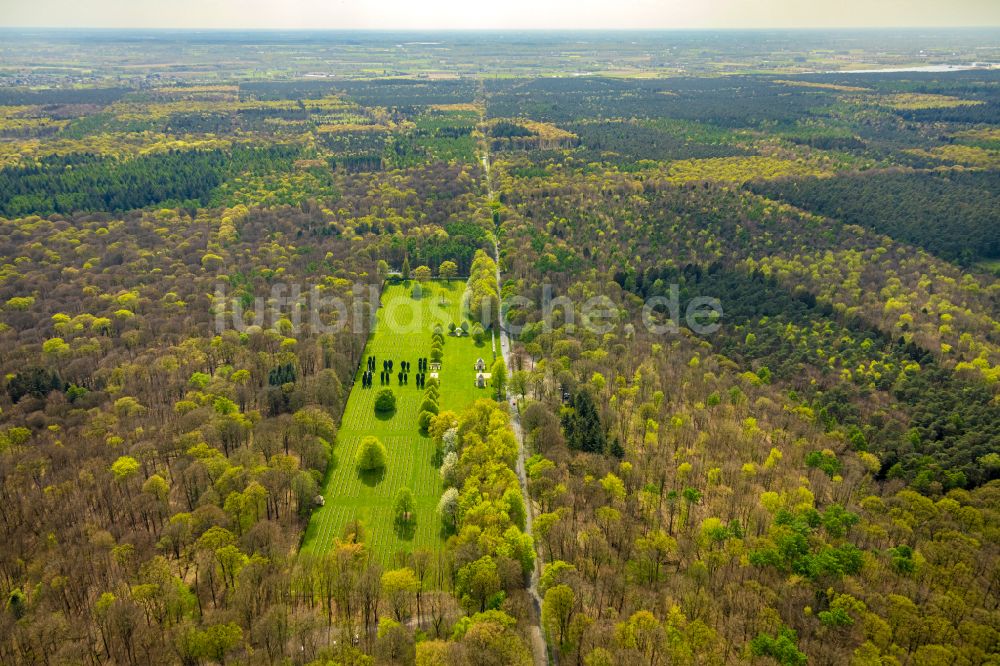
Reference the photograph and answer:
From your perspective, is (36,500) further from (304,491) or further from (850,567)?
(850,567)

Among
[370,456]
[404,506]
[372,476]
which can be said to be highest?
[370,456]

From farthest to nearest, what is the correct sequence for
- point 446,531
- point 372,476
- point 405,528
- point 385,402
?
point 385,402 → point 372,476 → point 405,528 → point 446,531

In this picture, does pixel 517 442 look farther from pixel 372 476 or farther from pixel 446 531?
pixel 372 476

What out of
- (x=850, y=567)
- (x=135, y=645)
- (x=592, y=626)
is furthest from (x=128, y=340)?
(x=850, y=567)

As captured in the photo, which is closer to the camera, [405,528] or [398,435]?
[405,528]

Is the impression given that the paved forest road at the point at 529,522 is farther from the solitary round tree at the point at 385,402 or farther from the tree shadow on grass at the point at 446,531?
the solitary round tree at the point at 385,402

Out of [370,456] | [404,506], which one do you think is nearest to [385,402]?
[370,456]

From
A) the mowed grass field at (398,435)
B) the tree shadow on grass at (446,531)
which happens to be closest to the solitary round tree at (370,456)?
the mowed grass field at (398,435)
